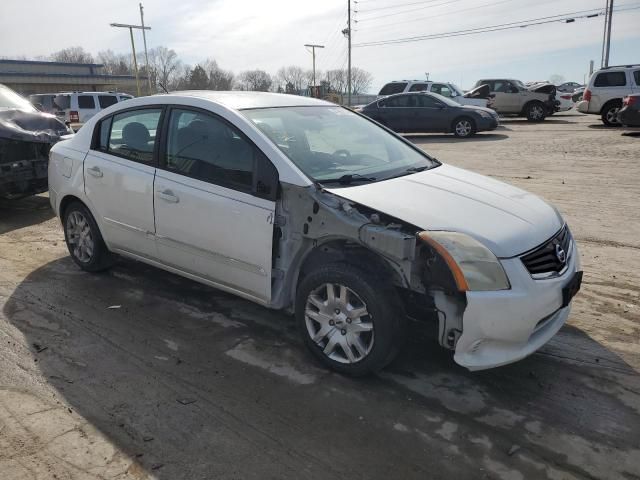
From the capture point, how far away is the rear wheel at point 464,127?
57.1 ft

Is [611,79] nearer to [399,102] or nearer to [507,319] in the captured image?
[399,102]

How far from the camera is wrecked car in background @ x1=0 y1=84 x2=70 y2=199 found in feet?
24.1

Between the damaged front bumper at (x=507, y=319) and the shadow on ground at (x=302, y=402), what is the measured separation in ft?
1.06

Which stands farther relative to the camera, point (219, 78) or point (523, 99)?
point (219, 78)

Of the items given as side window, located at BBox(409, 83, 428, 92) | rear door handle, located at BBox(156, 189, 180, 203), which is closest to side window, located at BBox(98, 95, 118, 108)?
side window, located at BBox(409, 83, 428, 92)

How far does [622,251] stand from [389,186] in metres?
3.34

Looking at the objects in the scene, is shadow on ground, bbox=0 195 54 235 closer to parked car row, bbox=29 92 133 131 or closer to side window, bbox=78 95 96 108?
parked car row, bbox=29 92 133 131

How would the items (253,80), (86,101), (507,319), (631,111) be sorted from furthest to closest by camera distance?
(253,80) < (86,101) < (631,111) < (507,319)

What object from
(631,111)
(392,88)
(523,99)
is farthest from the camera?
(523,99)

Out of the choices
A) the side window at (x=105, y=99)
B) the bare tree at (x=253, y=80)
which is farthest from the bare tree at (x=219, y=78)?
the side window at (x=105, y=99)

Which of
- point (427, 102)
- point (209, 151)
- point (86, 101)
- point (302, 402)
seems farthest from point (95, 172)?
point (86, 101)

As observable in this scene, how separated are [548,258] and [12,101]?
8.56 meters

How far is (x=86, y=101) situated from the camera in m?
23.9

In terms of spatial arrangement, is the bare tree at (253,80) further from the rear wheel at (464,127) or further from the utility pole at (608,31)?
the rear wheel at (464,127)
